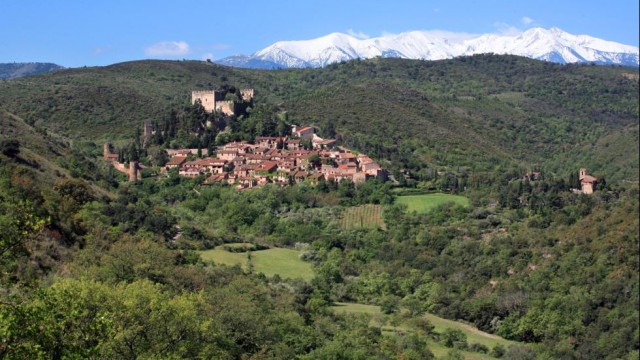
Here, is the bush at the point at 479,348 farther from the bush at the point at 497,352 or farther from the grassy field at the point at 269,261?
the grassy field at the point at 269,261

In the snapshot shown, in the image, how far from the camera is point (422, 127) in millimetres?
68812

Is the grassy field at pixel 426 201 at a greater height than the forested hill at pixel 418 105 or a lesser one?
lesser

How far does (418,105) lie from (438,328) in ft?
A: 175

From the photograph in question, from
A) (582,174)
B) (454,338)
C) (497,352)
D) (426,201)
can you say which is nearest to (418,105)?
(582,174)

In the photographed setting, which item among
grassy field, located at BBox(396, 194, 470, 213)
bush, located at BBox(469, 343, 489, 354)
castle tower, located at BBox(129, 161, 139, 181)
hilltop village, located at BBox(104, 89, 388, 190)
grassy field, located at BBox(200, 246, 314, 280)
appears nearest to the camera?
bush, located at BBox(469, 343, 489, 354)

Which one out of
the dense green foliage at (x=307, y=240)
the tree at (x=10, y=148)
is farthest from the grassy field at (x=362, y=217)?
the tree at (x=10, y=148)

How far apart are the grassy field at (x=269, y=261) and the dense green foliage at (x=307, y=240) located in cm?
72

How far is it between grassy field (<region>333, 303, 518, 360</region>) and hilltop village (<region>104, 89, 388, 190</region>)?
18.4 metres

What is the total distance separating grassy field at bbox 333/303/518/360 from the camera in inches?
947

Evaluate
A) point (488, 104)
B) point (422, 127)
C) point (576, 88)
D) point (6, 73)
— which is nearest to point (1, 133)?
point (422, 127)

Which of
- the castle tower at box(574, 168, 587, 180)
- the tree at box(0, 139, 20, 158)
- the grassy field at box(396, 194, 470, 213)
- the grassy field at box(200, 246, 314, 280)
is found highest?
the tree at box(0, 139, 20, 158)

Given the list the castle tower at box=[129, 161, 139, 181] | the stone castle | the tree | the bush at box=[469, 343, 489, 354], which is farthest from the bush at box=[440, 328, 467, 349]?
the stone castle

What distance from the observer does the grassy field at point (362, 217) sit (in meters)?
40.7

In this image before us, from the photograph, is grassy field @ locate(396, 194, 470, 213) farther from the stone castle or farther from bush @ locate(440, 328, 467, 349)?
bush @ locate(440, 328, 467, 349)
